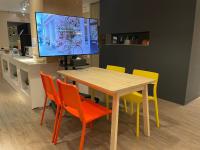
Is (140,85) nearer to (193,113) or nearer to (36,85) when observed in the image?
(193,113)

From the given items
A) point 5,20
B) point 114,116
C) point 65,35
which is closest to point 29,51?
point 65,35

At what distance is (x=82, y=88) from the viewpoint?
11.6 feet

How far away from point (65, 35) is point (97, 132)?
1.50m

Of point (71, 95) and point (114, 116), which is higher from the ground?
point (71, 95)

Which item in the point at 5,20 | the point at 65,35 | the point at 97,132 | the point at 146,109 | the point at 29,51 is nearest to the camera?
the point at 146,109

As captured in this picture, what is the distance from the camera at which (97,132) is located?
2229 mm

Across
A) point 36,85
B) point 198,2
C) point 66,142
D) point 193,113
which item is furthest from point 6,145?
point 198,2

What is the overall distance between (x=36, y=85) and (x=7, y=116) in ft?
2.16

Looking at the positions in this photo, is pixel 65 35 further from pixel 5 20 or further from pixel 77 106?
pixel 5 20

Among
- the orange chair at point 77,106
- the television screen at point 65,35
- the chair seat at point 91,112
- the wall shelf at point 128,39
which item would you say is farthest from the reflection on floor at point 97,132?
the wall shelf at point 128,39

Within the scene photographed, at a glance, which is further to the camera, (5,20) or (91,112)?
(5,20)

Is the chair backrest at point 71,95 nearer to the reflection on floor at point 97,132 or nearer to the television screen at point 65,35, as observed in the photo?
the reflection on floor at point 97,132

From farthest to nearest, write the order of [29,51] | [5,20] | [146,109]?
[5,20] < [29,51] < [146,109]

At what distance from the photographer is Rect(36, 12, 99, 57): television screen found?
2.31 m
